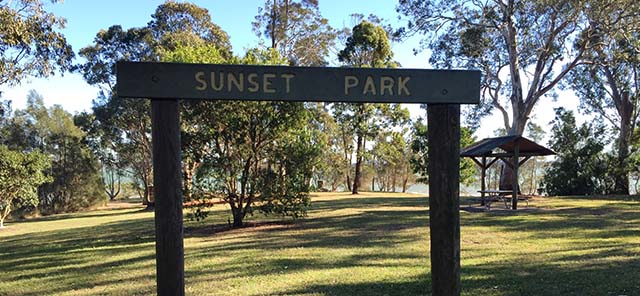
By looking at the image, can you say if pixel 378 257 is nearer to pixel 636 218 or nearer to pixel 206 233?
pixel 206 233

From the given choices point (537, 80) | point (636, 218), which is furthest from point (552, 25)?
point (636, 218)

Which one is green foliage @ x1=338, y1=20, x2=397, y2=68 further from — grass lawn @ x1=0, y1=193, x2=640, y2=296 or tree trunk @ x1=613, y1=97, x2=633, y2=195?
grass lawn @ x1=0, y1=193, x2=640, y2=296

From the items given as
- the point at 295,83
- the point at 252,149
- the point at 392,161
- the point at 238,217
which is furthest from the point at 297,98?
the point at 392,161

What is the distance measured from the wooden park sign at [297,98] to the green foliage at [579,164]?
25108mm

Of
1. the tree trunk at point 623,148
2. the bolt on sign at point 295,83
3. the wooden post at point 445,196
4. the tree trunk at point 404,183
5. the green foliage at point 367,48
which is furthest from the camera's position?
the tree trunk at point 404,183

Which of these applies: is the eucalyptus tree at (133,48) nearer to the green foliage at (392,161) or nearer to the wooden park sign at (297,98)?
the green foliage at (392,161)

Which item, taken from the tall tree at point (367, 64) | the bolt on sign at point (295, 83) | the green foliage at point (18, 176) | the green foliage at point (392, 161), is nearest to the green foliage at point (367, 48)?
the tall tree at point (367, 64)

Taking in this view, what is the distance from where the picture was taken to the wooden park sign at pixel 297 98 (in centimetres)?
310

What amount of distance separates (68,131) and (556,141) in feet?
109

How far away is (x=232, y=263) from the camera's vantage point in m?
7.54

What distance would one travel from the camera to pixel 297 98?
3197 millimetres

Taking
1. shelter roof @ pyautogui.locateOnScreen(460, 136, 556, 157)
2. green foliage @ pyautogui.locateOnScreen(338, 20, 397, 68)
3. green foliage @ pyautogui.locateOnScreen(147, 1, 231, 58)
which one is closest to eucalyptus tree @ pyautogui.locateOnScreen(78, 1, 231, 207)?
green foliage @ pyautogui.locateOnScreen(147, 1, 231, 58)

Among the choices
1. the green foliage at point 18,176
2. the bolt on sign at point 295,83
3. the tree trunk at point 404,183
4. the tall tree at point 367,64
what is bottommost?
the tree trunk at point 404,183

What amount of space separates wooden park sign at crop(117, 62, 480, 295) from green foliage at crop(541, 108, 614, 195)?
25.1 m
